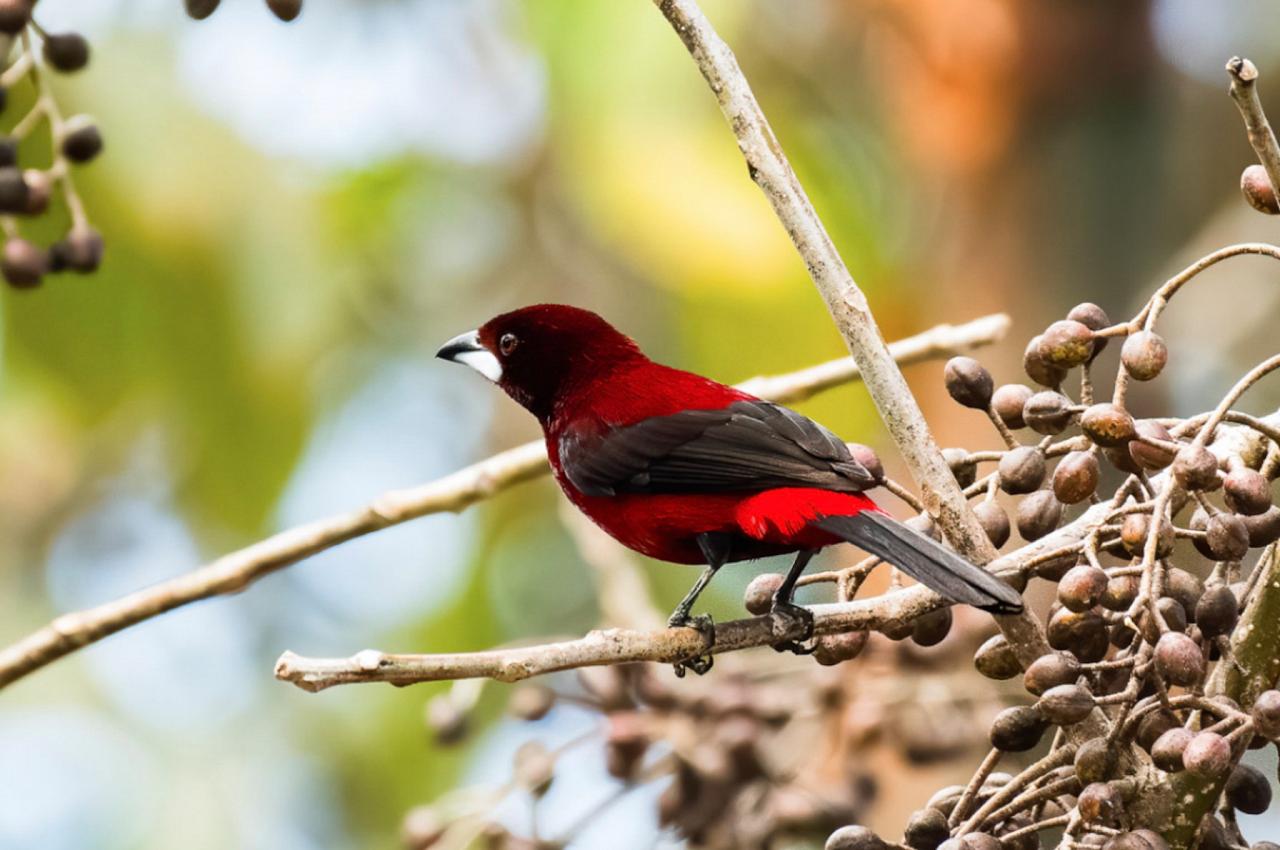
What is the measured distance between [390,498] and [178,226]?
3.14 metres

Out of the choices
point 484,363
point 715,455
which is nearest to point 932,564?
point 715,455

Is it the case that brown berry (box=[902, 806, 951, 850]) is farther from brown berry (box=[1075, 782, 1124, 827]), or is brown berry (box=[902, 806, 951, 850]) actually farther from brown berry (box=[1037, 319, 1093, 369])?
brown berry (box=[1037, 319, 1093, 369])

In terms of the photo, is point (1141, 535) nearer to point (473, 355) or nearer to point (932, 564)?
point (932, 564)

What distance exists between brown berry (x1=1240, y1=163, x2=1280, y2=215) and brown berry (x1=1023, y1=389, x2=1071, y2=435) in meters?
0.34

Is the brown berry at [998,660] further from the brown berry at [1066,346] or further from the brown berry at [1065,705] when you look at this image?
the brown berry at [1066,346]

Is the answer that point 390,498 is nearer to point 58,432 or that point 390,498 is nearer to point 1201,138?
point 58,432

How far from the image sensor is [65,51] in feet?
9.02

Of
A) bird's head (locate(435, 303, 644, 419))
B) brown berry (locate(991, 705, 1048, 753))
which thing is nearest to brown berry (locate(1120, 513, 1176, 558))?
brown berry (locate(991, 705, 1048, 753))

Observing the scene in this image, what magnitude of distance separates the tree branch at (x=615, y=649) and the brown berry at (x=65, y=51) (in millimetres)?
1373

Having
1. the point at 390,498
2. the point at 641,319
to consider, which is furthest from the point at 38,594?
the point at 390,498

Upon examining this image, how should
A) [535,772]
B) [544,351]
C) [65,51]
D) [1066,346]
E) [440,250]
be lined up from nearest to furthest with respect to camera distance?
1. [1066,346]
2. [65,51]
3. [535,772]
4. [544,351]
5. [440,250]

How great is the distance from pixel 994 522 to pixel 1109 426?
0.33 metres

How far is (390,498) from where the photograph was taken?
289 centimetres

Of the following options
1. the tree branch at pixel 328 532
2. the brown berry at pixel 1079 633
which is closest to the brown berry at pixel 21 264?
the tree branch at pixel 328 532
